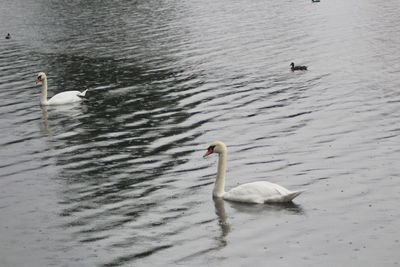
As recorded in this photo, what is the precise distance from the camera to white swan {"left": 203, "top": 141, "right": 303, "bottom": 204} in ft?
59.5

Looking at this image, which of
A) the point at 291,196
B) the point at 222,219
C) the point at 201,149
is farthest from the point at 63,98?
the point at 291,196

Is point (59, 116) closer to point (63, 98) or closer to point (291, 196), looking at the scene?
point (63, 98)

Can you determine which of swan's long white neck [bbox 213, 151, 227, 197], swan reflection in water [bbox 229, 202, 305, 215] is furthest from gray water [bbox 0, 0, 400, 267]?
swan's long white neck [bbox 213, 151, 227, 197]

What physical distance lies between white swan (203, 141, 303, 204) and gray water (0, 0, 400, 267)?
0.78 feet

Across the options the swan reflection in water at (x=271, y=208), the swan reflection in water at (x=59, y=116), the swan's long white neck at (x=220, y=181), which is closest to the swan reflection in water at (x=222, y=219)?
the swan's long white neck at (x=220, y=181)

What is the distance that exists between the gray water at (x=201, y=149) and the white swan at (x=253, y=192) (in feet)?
0.78

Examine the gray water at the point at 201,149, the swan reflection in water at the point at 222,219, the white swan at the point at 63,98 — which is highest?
the white swan at the point at 63,98

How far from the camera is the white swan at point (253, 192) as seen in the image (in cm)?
1814

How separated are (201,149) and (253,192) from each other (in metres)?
6.32

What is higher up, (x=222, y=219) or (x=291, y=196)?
(x=291, y=196)

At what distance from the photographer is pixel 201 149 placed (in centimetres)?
2459

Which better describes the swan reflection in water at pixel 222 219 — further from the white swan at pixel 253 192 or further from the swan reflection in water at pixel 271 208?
the swan reflection in water at pixel 271 208

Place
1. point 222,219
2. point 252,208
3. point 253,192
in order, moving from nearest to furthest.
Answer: point 222,219 < point 252,208 < point 253,192

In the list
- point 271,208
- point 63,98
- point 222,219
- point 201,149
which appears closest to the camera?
point 222,219
